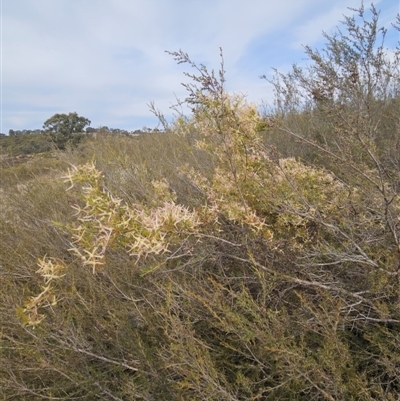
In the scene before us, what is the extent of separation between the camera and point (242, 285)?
1.74 meters

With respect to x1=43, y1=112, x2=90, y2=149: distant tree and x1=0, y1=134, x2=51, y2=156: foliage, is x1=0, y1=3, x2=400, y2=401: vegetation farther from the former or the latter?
x1=43, y1=112, x2=90, y2=149: distant tree

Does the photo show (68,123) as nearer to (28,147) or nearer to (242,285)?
(28,147)

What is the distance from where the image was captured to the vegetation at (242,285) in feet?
4.79

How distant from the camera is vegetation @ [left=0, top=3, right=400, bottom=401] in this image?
1461 mm

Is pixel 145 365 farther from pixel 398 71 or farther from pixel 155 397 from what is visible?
pixel 398 71

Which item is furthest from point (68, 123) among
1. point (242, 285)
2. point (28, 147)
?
point (242, 285)

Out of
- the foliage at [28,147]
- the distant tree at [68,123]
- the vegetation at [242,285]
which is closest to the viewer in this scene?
the vegetation at [242,285]

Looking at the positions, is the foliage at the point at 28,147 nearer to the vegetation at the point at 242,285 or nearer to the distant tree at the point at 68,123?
the distant tree at the point at 68,123

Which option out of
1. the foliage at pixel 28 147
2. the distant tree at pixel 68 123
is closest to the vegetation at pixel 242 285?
the foliage at pixel 28 147

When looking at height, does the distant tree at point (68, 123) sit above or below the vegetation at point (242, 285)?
above

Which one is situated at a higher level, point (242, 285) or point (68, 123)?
point (68, 123)

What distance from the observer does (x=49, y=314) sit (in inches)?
91.8

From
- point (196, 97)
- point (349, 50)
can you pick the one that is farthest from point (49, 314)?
point (349, 50)

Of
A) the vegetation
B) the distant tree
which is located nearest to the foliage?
the distant tree
